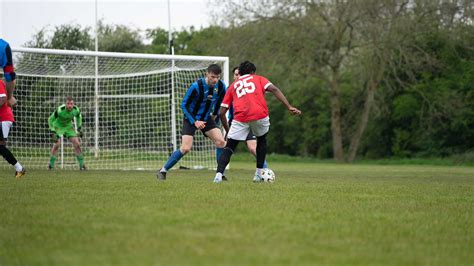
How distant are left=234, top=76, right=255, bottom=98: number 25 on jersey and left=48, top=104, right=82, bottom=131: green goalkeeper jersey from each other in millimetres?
8470

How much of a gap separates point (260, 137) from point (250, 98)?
81cm

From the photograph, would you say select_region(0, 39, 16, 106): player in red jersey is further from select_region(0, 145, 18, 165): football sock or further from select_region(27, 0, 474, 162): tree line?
select_region(27, 0, 474, 162): tree line

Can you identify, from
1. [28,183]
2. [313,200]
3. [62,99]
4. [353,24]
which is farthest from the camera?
[353,24]

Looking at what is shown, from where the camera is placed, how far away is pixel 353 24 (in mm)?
36438

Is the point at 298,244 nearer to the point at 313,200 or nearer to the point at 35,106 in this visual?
the point at 313,200

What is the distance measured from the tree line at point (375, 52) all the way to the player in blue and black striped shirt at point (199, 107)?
2352cm

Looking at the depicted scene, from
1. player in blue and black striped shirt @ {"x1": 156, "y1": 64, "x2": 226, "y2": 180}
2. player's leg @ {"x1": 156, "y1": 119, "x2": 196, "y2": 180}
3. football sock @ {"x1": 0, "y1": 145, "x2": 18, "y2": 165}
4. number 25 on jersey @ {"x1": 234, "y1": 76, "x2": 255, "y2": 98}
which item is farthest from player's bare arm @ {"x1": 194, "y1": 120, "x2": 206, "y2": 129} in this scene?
football sock @ {"x1": 0, "y1": 145, "x2": 18, "y2": 165}

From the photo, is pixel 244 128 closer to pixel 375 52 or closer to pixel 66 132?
pixel 66 132

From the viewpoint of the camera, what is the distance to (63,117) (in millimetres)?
19328

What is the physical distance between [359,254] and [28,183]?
23.9 feet

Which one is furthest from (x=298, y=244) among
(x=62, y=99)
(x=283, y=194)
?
(x=62, y=99)

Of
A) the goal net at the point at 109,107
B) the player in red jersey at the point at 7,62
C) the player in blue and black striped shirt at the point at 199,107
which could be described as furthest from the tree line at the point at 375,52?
the player in red jersey at the point at 7,62

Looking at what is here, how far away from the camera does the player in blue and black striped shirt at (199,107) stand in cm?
1288

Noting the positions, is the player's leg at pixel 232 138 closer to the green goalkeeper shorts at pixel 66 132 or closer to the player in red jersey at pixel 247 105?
the player in red jersey at pixel 247 105
